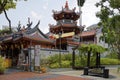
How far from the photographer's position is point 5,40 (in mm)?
33531

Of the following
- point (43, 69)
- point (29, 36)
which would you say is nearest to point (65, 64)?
point (43, 69)

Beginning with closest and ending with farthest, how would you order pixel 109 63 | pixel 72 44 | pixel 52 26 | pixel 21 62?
pixel 21 62 < pixel 109 63 < pixel 72 44 < pixel 52 26

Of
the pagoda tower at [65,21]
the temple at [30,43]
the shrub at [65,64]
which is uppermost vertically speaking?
the pagoda tower at [65,21]

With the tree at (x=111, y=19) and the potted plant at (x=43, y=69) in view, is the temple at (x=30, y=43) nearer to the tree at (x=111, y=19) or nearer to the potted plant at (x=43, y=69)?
the potted plant at (x=43, y=69)

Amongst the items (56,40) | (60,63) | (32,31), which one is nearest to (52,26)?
(56,40)

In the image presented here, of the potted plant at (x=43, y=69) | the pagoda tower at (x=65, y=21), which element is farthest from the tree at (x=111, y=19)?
the pagoda tower at (x=65, y=21)

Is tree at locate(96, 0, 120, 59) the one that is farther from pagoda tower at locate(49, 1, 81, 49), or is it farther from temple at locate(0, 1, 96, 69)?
pagoda tower at locate(49, 1, 81, 49)

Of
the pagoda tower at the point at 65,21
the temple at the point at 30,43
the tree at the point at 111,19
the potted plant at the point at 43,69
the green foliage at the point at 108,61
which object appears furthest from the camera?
the pagoda tower at the point at 65,21

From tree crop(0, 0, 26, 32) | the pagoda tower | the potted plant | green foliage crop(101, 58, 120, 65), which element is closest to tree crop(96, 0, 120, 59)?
tree crop(0, 0, 26, 32)

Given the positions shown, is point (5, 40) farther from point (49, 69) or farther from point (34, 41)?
point (49, 69)

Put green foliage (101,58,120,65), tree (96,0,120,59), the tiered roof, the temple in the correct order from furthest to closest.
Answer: green foliage (101,58,120,65) < the tiered roof < the temple < tree (96,0,120,59)

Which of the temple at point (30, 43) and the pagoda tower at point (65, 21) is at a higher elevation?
the pagoda tower at point (65, 21)

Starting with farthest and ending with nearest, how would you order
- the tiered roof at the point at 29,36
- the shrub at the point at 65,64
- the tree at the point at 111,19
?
the tiered roof at the point at 29,36
the shrub at the point at 65,64
the tree at the point at 111,19

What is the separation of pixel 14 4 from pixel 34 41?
15.3 meters
